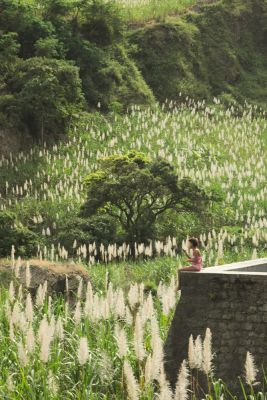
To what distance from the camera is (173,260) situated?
2286cm

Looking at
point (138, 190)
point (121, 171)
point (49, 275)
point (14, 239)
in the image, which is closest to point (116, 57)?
point (121, 171)

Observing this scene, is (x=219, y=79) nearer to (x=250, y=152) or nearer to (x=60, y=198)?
(x=250, y=152)

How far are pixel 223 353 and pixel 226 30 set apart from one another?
161 ft

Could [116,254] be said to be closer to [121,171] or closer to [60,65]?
[121,171]

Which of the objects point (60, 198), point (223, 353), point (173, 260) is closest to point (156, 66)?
point (60, 198)

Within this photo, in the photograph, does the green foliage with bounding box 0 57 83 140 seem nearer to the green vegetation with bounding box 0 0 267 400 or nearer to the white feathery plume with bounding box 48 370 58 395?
the green vegetation with bounding box 0 0 267 400

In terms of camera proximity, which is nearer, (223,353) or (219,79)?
(223,353)

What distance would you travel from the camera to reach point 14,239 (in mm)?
25297

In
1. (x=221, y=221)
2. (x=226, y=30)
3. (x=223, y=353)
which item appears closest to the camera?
(x=223, y=353)

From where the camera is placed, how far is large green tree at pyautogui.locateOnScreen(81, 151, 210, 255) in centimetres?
2636

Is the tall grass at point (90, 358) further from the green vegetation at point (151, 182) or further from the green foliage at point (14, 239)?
the green foliage at point (14, 239)

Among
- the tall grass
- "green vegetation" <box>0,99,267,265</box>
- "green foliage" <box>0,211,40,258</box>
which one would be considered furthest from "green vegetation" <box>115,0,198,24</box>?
the tall grass

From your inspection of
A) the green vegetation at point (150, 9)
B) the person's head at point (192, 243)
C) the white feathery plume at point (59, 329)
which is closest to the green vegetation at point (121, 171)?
the white feathery plume at point (59, 329)

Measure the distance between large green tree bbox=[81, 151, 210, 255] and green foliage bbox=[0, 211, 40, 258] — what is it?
203cm
